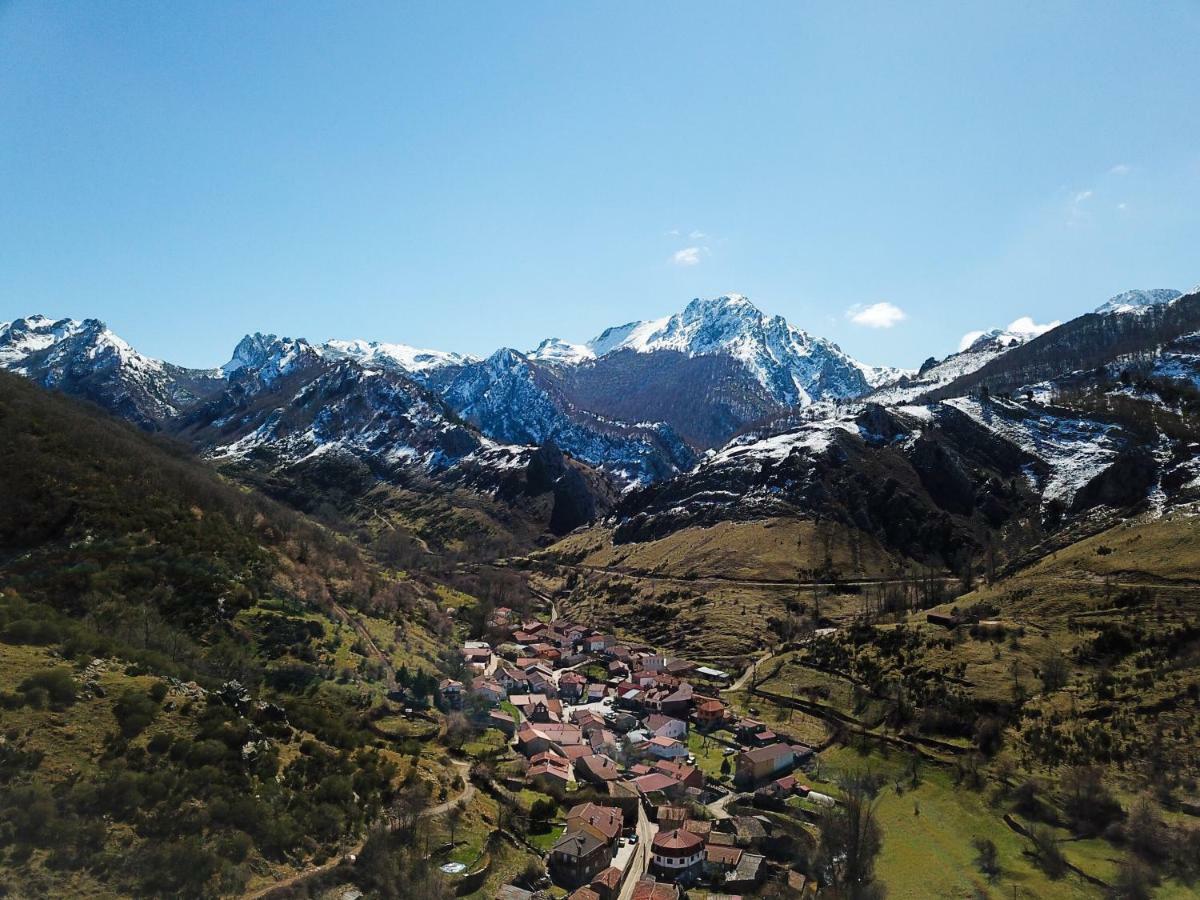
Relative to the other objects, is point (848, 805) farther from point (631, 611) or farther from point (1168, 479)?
point (1168, 479)

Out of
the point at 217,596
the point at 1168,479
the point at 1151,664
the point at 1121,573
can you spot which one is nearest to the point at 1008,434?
the point at 1168,479

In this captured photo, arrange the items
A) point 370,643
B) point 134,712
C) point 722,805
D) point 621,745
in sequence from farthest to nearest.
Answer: point 370,643, point 621,745, point 722,805, point 134,712

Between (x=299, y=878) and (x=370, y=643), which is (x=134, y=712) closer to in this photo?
(x=299, y=878)

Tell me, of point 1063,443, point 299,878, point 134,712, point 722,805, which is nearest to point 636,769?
point 722,805

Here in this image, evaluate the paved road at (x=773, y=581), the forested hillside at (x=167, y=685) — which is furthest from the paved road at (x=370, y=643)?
the paved road at (x=773, y=581)

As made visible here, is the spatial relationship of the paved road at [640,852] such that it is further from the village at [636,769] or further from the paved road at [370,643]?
the paved road at [370,643]
